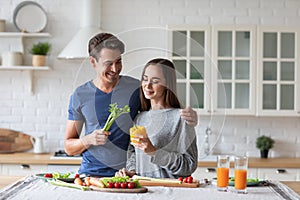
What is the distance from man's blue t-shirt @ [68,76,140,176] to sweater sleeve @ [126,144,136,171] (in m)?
0.02

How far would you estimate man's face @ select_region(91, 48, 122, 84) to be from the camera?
2.98 meters

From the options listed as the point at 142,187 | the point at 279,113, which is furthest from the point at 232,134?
the point at 142,187

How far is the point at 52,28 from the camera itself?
5434 mm

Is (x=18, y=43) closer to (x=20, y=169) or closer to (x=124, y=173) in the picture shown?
(x=20, y=169)

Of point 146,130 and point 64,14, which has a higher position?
point 64,14

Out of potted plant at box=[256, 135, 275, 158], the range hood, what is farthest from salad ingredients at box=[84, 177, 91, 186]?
potted plant at box=[256, 135, 275, 158]

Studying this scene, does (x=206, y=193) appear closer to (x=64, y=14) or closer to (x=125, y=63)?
(x=125, y=63)

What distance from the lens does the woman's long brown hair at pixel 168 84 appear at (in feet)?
9.69

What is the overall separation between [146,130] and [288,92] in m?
2.50

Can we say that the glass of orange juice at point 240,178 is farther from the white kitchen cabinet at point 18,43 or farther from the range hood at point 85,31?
the white kitchen cabinet at point 18,43

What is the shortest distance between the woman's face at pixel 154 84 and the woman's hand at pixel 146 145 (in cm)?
24

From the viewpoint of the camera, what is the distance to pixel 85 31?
5160 millimetres

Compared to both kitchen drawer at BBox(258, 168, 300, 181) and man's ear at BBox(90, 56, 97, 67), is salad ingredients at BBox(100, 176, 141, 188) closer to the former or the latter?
man's ear at BBox(90, 56, 97, 67)

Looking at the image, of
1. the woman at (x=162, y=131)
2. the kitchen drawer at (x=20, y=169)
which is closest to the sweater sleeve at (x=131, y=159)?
the woman at (x=162, y=131)
